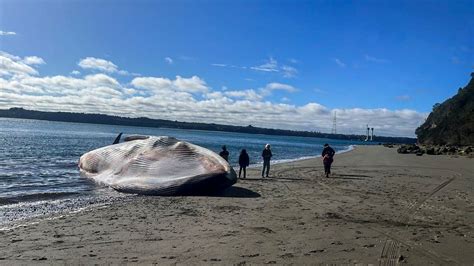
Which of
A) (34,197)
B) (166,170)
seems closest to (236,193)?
(166,170)

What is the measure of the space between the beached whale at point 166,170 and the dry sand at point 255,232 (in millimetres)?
601

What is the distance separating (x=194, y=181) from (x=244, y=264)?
22.7 ft

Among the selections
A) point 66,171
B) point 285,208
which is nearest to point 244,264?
point 285,208

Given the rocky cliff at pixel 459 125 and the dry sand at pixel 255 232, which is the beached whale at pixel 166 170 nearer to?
the dry sand at pixel 255 232

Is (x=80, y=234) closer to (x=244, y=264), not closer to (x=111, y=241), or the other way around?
(x=111, y=241)

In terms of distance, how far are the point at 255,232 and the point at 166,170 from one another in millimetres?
6242

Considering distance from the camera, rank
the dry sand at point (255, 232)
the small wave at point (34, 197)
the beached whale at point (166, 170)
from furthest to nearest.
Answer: the beached whale at point (166, 170)
the small wave at point (34, 197)
the dry sand at point (255, 232)

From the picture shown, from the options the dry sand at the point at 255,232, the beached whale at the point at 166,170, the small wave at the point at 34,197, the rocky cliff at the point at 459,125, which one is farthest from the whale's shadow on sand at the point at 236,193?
the rocky cliff at the point at 459,125

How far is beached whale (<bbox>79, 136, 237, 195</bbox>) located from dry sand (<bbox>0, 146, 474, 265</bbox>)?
1.97 feet

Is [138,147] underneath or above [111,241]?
above

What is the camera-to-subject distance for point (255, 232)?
26.7 ft


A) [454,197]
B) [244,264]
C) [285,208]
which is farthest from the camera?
[454,197]

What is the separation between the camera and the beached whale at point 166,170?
1302 centimetres

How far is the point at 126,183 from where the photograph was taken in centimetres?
1408
